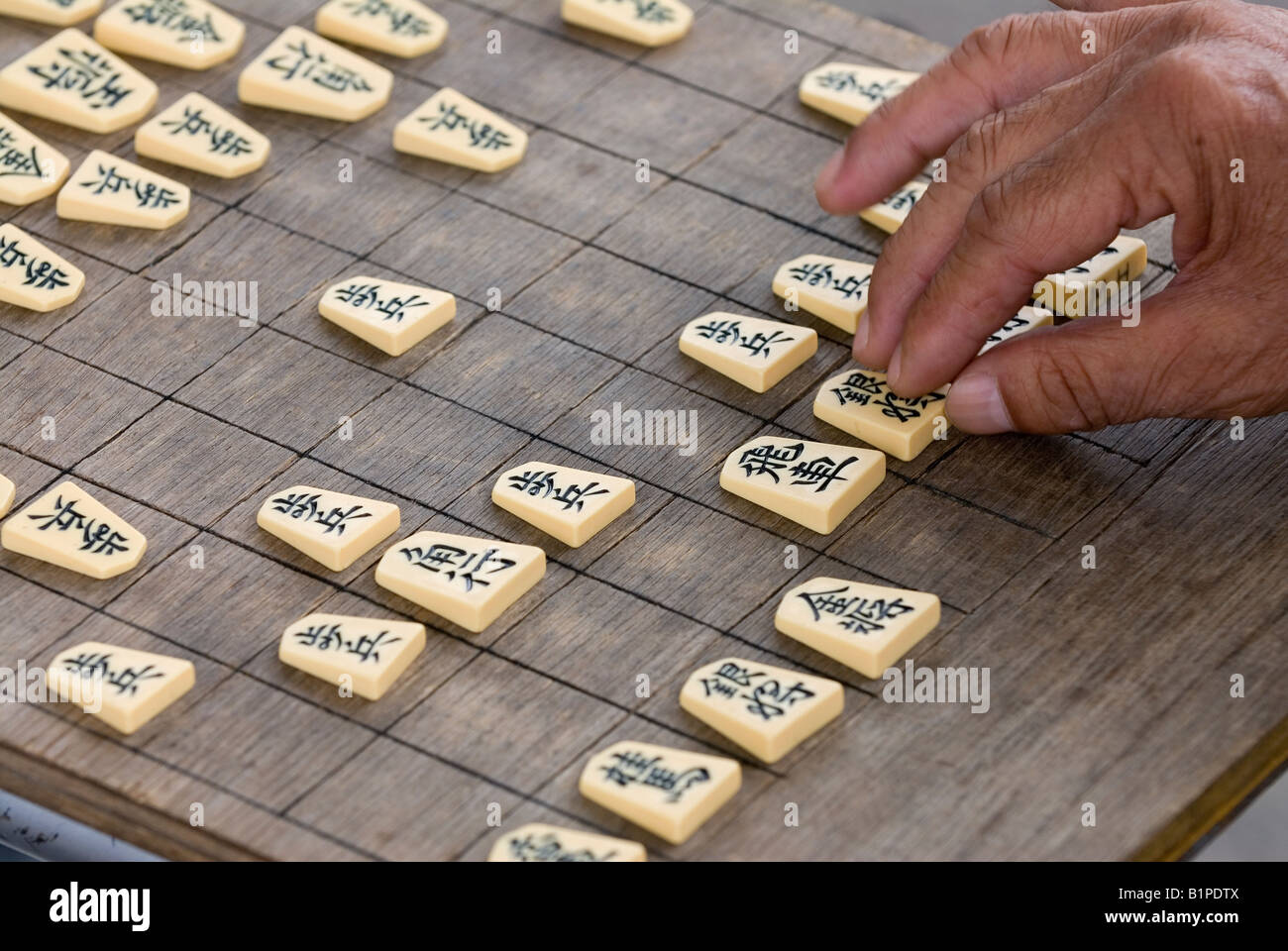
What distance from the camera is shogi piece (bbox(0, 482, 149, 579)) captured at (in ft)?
3.72

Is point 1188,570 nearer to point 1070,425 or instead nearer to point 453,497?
point 1070,425

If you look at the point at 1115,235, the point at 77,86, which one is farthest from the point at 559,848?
the point at 77,86

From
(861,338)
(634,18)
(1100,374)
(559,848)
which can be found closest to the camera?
(559,848)

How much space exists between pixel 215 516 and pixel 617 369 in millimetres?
301

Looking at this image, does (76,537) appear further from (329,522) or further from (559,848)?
(559,848)

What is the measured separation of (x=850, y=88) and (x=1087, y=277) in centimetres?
A: 33

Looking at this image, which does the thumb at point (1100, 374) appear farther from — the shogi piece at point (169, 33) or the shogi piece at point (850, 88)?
the shogi piece at point (169, 33)

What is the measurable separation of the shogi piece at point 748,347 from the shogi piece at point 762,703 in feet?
0.94

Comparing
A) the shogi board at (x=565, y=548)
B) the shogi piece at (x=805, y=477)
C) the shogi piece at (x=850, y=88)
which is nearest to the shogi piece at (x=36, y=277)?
the shogi board at (x=565, y=548)

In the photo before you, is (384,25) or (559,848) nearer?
(559,848)

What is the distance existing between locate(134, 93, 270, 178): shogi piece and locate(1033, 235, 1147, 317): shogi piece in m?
0.63

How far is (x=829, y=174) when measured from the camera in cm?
141

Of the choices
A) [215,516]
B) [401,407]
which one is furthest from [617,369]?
[215,516]

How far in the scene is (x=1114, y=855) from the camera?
3.16 ft
